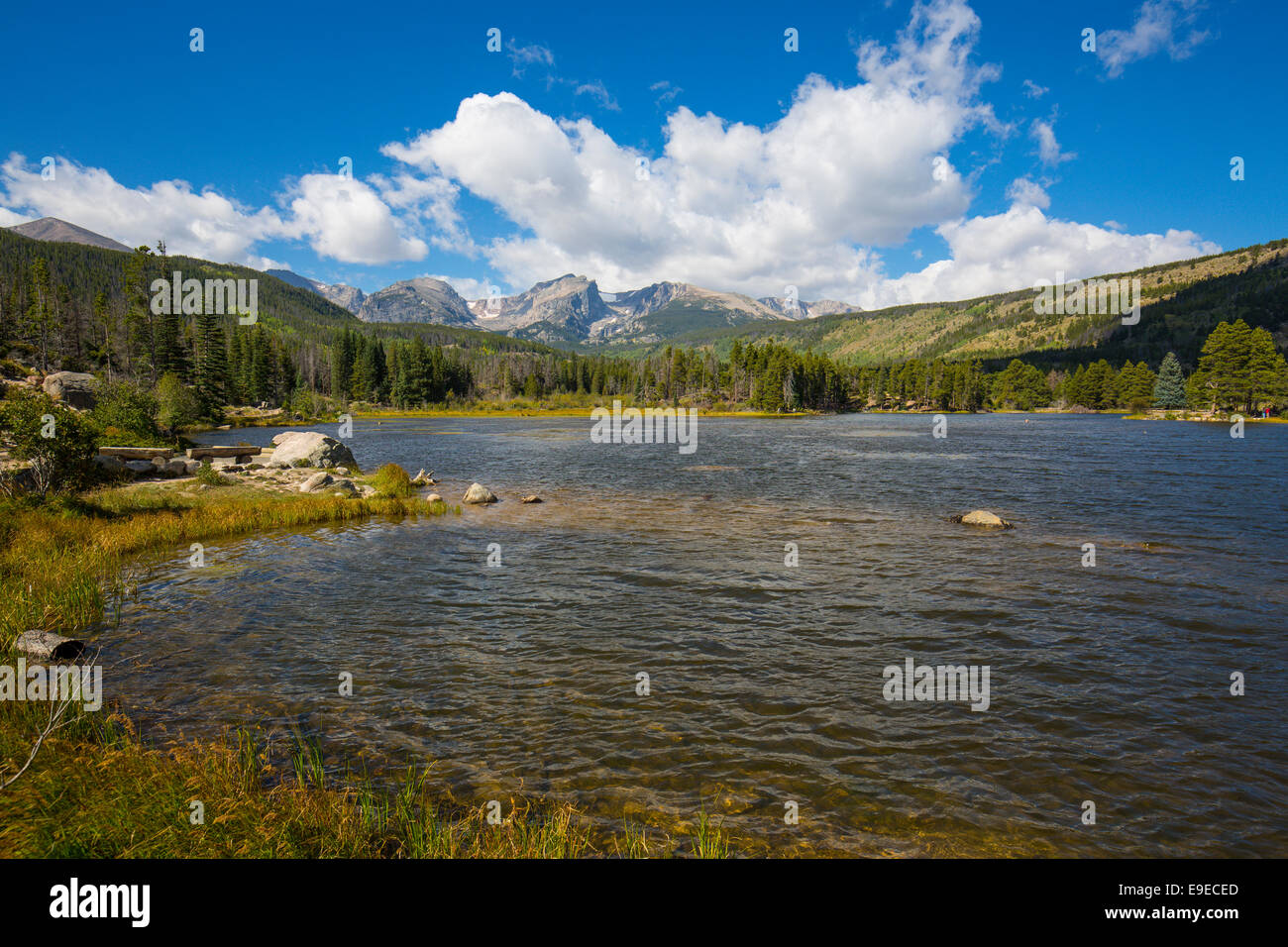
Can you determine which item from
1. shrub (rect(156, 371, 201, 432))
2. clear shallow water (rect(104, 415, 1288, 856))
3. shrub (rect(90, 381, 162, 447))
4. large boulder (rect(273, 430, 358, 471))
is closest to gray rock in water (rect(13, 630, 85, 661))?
clear shallow water (rect(104, 415, 1288, 856))

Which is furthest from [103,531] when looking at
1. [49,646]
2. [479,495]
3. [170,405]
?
[170,405]

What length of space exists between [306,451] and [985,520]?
4137 cm

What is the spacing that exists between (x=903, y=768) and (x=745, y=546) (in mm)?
14859

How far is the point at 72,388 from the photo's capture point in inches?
2339

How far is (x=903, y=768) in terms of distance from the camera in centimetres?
946

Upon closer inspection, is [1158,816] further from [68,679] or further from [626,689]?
[68,679]

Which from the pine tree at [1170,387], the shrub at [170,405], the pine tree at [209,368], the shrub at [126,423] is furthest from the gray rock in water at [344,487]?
the pine tree at [1170,387]

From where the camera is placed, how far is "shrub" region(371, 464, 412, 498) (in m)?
34.6

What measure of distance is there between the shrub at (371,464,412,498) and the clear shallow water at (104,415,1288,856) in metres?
5.98

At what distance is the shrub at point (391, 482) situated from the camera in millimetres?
34562

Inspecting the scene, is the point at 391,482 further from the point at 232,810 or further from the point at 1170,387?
the point at 1170,387

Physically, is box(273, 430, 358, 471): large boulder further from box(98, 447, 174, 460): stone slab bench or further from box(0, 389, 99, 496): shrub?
box(0, 389, 99, 496): shrub

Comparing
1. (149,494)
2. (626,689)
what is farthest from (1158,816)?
(149,494)
